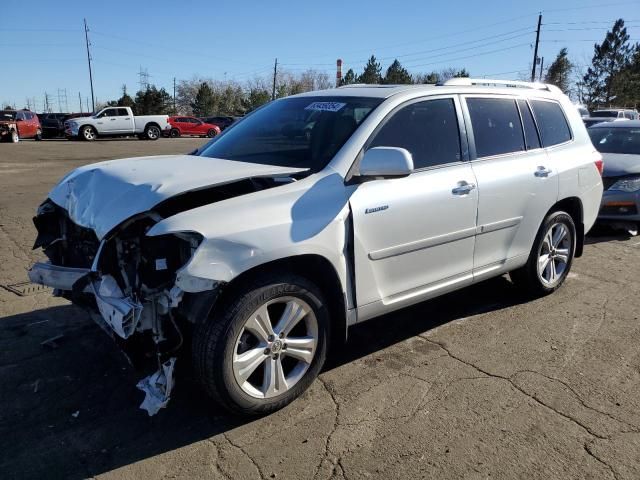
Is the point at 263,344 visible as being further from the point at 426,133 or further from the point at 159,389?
the point at 426,133

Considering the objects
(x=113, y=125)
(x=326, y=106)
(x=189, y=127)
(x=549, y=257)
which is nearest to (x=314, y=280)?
(x=326, y=106)

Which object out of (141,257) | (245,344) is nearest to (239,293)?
(245,344)

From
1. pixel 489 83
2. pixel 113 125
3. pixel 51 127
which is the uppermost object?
pixel 489 83

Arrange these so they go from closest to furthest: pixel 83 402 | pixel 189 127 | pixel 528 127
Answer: pixel 83 402 → pixel 528 127 → pixel 189 127

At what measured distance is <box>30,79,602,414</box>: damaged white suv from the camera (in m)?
2.77

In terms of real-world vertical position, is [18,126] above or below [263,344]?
above

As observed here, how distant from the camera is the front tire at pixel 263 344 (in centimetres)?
277

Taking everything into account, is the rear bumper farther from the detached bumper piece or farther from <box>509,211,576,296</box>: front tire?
the detached bumper piece

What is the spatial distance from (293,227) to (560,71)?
64188 mm

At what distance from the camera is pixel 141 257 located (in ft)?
9.37

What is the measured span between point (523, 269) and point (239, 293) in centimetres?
298

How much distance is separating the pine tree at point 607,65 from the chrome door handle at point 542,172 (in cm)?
6191

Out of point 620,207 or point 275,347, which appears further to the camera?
point 620,207

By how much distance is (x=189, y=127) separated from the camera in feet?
133
